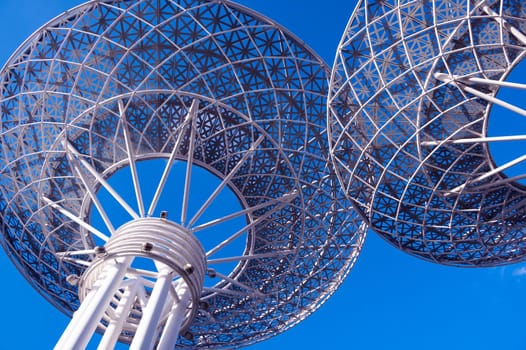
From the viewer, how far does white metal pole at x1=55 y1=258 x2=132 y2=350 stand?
930 inches

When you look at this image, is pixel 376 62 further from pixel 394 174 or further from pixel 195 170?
pixel 195 170

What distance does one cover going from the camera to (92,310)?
2527cm

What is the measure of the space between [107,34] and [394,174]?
19.2 metres

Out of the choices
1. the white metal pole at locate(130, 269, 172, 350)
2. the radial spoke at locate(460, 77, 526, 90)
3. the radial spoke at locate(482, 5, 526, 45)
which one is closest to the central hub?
the white metal pole at locate(130, 269, 172, 350)

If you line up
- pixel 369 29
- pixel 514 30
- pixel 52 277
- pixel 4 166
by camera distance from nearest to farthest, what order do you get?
pixel 514 30
pixel 369 29
pixel 4 166
pixel 52 277

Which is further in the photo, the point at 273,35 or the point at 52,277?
the point at 52,277

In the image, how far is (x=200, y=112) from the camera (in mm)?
36406

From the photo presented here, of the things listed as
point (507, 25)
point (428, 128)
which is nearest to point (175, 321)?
point (428, 128)

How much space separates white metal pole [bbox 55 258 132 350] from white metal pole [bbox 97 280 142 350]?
2156 mm

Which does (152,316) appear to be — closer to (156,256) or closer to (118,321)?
(156,256)

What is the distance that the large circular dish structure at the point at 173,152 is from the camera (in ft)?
104

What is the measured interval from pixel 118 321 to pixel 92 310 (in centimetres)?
414

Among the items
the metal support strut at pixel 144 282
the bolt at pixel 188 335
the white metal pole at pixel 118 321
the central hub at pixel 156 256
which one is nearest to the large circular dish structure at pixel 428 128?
the central hub at pixel 156 256

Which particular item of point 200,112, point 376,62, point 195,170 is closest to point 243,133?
point 200,112
